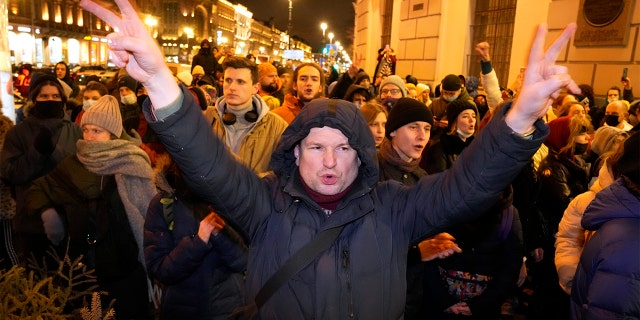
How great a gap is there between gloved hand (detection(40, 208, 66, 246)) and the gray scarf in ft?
1.50

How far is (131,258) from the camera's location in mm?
3797

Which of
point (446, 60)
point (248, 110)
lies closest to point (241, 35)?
point (446, 60)

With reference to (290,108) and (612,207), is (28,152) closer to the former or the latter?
(290,108)

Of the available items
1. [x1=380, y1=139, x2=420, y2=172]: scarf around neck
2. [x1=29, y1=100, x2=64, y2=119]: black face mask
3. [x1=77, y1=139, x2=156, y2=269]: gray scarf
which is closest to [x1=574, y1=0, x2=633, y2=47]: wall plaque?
[x1=380, y1=139, x2=420, y2=172]: scarf around neck

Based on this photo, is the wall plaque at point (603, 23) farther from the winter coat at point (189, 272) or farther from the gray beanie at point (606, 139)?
the winter coat at point (189, 272)

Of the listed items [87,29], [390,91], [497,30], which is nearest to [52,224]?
[390,91]

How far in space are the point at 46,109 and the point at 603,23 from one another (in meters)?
9.91

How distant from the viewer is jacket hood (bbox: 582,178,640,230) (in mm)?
2291

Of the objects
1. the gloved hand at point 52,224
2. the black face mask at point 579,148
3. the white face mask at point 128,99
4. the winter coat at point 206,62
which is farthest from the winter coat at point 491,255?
the winter coat at point 206,62

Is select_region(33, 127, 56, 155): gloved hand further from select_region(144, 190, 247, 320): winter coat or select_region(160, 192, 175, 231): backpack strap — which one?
select_region(160, 192, 175, 231): backpack strap

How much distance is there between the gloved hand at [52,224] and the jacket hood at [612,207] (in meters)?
3.67

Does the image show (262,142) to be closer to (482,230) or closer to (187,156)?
(482,230)

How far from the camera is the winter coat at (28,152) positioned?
4512 millimetres

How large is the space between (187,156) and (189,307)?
5.47 ft
